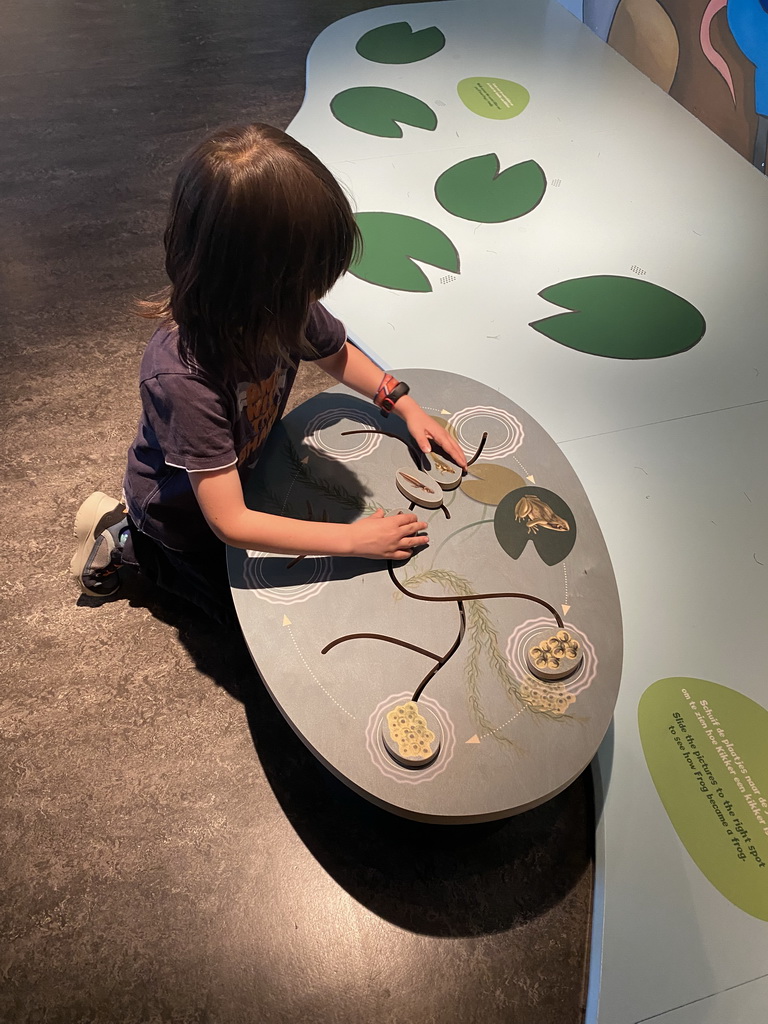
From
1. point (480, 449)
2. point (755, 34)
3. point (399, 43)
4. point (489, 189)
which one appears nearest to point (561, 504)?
point (480, 449)

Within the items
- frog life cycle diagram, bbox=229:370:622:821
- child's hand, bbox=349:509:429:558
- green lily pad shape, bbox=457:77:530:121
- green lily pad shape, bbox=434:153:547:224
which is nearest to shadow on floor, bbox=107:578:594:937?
frog life cycle diagram, bbox=229:370:622:821

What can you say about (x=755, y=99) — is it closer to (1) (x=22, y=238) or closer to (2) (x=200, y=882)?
(1) (x=22, y=238)

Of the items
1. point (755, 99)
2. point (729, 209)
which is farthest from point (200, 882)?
point (755, 99)

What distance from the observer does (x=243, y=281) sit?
2.95 ft

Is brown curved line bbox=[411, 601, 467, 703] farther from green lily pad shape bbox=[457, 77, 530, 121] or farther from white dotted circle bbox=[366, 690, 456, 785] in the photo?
green lily pad shape bbox=[457, 77, 530, 121]

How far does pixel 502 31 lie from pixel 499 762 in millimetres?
2888

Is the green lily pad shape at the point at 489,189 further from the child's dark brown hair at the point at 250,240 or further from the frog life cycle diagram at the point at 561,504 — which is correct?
the child's dark brown hair at the point at 250,240

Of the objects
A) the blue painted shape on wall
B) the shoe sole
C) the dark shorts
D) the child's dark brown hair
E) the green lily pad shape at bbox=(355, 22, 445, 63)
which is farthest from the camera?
the green lily pad shape at bbox=(355, 22, 445, 63)

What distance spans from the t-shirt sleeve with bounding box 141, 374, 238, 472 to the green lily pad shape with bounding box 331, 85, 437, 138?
1.81 metres

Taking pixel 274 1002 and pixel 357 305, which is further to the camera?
pixel 357 305

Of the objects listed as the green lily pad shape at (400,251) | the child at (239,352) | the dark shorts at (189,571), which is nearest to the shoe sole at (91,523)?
the dark shorts at (189,571)

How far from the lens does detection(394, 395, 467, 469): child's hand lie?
1.27 m

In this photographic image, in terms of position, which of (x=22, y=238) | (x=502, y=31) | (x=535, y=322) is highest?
(x=502, y=31)

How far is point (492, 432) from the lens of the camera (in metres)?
1.33
